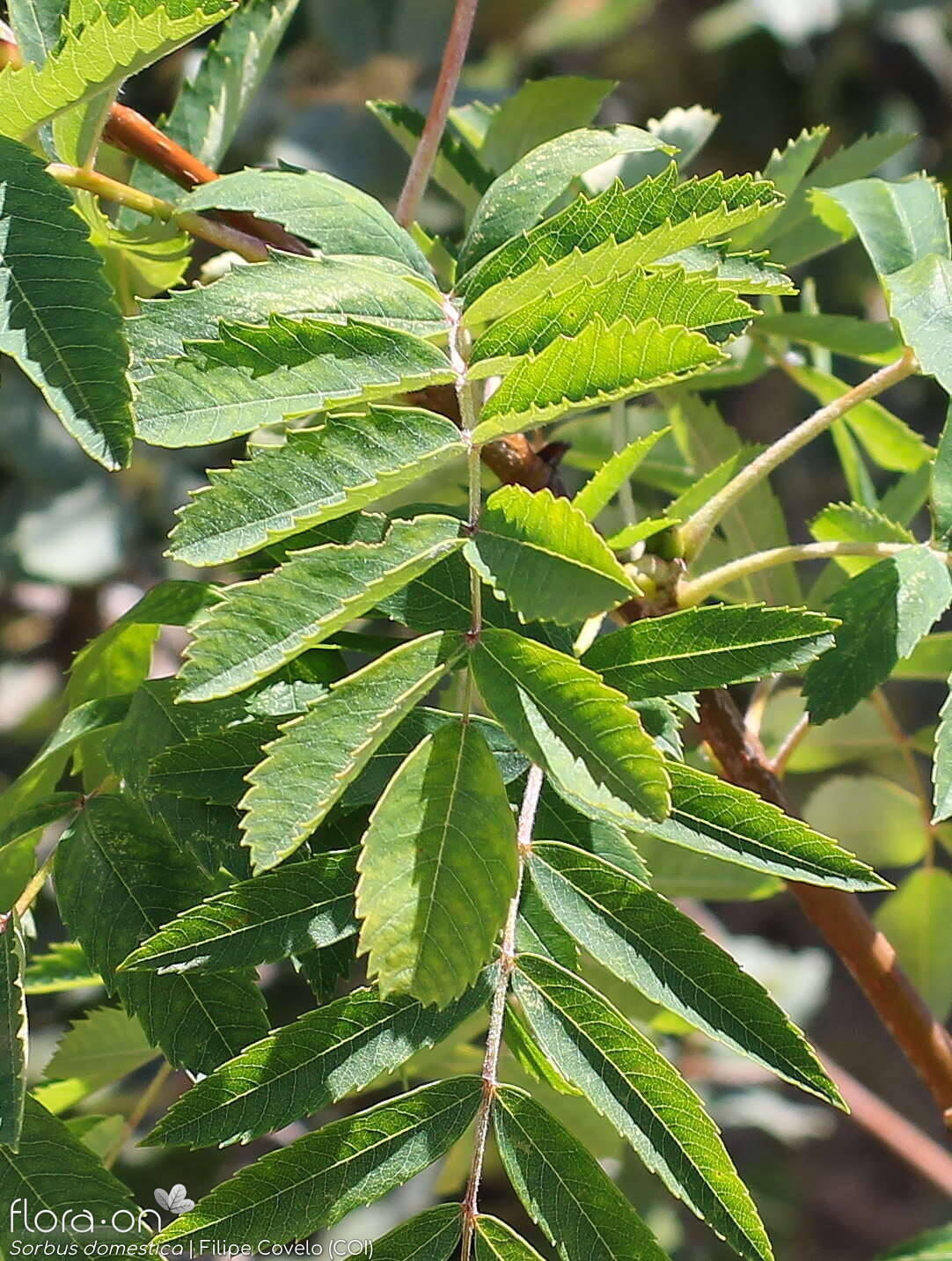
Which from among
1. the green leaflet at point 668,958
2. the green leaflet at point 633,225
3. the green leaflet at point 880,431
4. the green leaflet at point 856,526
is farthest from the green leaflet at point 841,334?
the green leaflet at point 668,958

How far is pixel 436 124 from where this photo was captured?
0.60 metres

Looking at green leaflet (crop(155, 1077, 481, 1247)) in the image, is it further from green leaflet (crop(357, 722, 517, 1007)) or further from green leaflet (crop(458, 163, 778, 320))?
green leaflet (crop(458, 163, 778, 320))

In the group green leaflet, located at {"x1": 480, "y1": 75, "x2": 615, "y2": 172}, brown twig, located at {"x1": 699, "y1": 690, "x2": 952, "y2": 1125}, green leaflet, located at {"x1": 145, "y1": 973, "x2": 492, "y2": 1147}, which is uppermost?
green leaflet, located at {"x1": 480, "y1": 75, "x2": 615, "y2": 172}

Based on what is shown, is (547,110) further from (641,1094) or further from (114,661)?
(641,1094)

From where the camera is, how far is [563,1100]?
738mm

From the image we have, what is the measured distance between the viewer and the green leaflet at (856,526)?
583mm

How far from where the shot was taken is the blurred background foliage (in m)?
0.83

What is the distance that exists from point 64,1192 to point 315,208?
0.38 metres

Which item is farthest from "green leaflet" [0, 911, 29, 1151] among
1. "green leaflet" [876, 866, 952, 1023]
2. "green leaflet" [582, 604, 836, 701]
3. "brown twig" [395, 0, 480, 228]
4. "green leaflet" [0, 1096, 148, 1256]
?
"green leaflet" [876, 866, 952, 1023]

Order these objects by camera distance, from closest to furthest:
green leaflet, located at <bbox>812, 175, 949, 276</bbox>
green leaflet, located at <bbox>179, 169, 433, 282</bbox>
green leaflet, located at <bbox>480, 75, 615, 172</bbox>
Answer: green leaflet, located at <bbox>179, 169, 433, 282</bbox>, green leaflet, located at <bbox>812, 175, 949, 276</bbox>, green leaflet, located at <bbox>480, 75, 615, 172</bbox>

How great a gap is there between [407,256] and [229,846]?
241 mm

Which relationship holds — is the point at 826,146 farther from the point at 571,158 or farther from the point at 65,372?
the point at 65,372

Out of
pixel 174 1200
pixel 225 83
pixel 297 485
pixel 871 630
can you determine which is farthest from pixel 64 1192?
pixel 225 83

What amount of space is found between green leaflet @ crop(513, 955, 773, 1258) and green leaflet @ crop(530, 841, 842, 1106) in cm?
2
